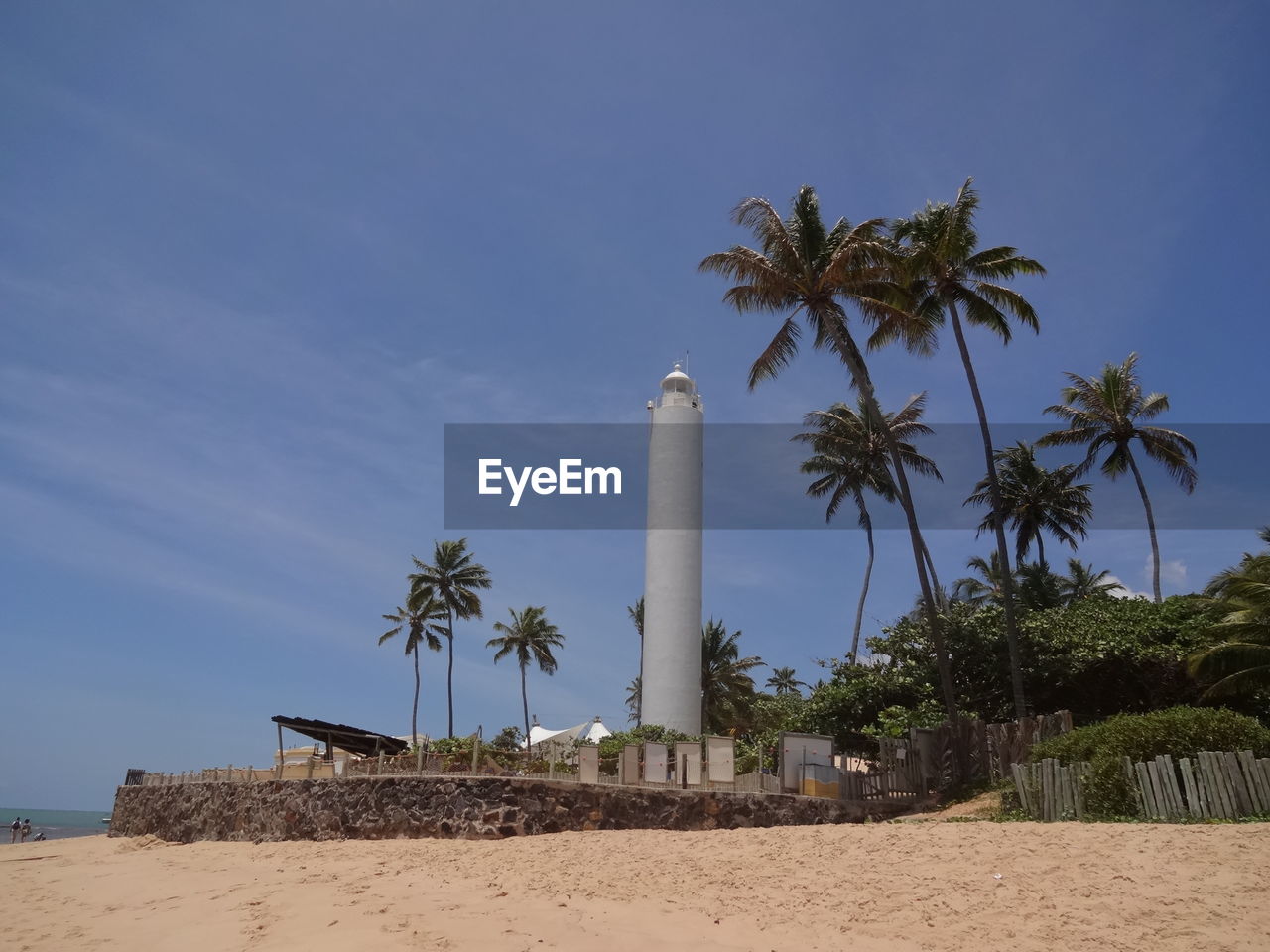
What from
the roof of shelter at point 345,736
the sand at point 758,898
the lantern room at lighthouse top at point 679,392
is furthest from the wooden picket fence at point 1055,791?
the lantern room at lighthouse top at point 679,392

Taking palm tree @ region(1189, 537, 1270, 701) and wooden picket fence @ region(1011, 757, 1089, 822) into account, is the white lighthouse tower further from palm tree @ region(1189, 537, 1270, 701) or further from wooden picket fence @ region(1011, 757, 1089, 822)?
wooden picket fence @ region(1011, 757, 1089, 822)

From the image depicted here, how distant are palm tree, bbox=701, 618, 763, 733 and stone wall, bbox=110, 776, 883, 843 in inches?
1117

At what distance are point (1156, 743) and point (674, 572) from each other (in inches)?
934

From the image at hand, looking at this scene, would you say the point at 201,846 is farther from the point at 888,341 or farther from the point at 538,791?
the point at 888,341

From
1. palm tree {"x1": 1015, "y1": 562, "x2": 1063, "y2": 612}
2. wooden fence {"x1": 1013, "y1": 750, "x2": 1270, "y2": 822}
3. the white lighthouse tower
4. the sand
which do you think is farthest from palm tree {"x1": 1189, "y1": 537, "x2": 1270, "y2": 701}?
the white lighthouse tower

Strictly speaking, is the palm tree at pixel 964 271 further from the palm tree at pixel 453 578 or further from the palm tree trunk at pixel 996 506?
the palm tree at pixel 453 578

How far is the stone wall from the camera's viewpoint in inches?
747

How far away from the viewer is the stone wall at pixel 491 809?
1897cm

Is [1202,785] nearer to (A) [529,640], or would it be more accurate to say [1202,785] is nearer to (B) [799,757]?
(B) [799,757]

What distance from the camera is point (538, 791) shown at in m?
20.0

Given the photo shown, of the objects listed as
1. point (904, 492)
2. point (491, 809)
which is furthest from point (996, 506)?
point (491, 809)

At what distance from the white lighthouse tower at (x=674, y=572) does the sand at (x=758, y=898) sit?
1964 centimetres

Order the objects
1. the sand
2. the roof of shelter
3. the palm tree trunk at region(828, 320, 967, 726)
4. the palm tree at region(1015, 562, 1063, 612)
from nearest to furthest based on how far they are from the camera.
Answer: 1. the sand
2. the palm tree trunk at region(828, 320, 967, 726)
3. the roof of shelter
4. the palm tree at region(1015, 562, 1063, 612)

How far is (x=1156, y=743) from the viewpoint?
14.5m
